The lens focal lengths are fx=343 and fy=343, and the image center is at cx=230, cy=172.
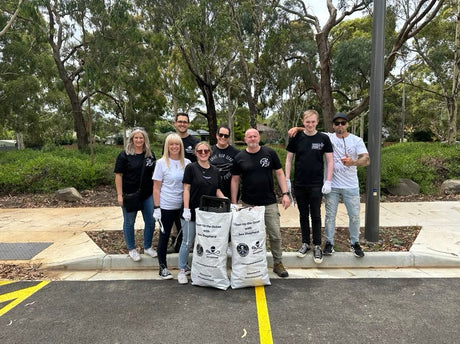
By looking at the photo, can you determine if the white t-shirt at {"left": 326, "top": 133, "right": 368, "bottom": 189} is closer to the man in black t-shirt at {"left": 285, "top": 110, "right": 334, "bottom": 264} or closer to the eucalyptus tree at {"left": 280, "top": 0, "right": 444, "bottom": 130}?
the man in black t-shirt at {"left": 285, "top": 110, "right": 334, "bottom": 264}

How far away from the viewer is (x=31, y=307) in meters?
3.62

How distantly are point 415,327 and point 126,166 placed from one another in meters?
3.59

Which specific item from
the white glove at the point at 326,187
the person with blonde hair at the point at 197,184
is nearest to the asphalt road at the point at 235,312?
the person with blonde hair at the point at 197,184

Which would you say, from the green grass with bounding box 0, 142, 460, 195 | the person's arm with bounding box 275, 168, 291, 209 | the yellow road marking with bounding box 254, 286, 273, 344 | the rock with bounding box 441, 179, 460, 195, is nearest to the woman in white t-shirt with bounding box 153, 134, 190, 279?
the person's arm with bounding box 275, 168, 291, 209

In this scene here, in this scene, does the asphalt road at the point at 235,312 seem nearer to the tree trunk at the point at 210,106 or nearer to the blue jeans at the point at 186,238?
the blue jeans at the point at 186,238

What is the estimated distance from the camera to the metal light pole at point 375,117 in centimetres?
507

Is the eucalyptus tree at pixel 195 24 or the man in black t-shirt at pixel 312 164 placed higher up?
the eucalyptus tree at pixel 195 24

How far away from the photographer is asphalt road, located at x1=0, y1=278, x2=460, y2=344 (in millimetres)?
3025

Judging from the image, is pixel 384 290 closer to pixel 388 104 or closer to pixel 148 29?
pixel 148 29

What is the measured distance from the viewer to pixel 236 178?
4.23 m

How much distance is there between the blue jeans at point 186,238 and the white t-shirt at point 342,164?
1950 mm

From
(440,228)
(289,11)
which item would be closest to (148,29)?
(289,11)

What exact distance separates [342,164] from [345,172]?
0.37ft

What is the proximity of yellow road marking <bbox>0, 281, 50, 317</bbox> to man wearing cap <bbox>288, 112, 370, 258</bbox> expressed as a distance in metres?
3.66
